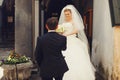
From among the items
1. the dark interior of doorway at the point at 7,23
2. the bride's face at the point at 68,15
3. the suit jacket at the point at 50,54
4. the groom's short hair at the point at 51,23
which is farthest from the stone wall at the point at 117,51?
the dark interior of doorway at the point at 7,23

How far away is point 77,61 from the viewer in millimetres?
10008

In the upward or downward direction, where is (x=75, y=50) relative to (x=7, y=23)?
downward

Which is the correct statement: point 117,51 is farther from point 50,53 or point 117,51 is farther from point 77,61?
point 50,53

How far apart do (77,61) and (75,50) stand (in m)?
0.36

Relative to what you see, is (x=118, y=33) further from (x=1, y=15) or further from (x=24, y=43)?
(x=1, y=15)

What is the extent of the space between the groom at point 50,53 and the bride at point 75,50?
2.33 m

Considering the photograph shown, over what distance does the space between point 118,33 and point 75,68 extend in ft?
5.08

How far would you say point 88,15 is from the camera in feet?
47.0

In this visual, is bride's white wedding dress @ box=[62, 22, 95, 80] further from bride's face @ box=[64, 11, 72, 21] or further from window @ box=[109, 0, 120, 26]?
window @ box=[109, 0, 120, 26]

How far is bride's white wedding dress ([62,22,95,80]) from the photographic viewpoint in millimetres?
9766

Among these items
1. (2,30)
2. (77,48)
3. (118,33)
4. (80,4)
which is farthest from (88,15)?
(2,30)

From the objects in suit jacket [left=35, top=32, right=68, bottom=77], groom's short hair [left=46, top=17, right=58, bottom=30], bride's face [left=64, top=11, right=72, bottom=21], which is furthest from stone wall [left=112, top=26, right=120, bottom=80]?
groom's short hair [left=46, top=17, right=58, bottom=30]

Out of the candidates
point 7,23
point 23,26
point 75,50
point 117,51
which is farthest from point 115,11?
point 7,23

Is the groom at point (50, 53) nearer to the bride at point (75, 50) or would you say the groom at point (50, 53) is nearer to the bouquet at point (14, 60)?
the bride at point (75, 50)
